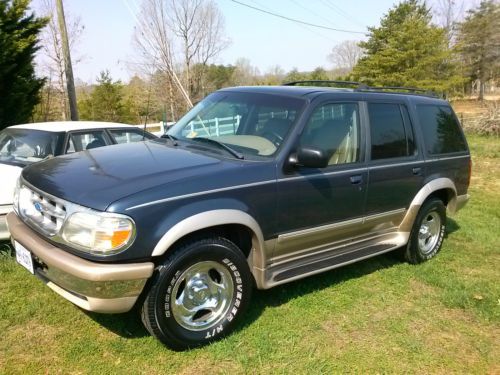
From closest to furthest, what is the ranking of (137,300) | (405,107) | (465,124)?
(137,300) → (405,107) → (465,124)

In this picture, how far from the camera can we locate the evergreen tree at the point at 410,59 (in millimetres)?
31312

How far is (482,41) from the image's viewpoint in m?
44.7

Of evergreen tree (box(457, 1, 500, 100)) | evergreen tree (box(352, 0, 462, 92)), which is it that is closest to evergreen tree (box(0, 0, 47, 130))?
evergreen tree (box(352, 0, 462, 92))

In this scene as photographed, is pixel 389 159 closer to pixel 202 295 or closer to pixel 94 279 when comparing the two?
pixel 202 295

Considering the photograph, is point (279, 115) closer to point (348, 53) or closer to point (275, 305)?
point (275, 305)

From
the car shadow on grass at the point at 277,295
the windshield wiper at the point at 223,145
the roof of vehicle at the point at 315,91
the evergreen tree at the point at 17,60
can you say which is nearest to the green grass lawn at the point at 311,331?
the car shadow on grass at the point at 277,295

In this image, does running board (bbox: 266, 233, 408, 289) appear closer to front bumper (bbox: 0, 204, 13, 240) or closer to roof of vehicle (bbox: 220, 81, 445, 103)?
roof of vehicle (bbox: 220, 81, 445, 103)

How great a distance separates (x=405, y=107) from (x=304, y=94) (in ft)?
4.72

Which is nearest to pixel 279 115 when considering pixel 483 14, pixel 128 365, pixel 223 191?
pixel 223 191

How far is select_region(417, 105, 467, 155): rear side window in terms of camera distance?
507cm

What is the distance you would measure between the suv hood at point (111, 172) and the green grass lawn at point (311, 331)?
1150 mm

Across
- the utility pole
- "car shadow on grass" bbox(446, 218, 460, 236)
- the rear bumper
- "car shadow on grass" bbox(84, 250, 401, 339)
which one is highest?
the utility pole

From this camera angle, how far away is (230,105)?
4461 mm

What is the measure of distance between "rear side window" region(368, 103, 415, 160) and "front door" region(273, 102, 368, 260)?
23 cm
